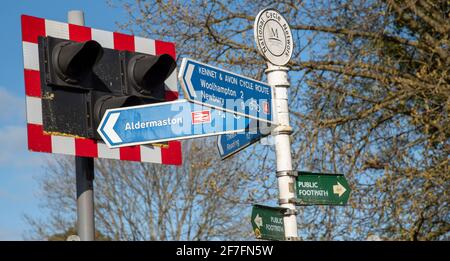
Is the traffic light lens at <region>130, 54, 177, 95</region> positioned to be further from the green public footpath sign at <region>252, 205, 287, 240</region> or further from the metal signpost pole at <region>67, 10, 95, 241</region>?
the green public footpath sign at <region>252, 205, 287, 240</region>

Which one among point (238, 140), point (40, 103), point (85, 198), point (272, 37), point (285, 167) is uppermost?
point (272, 37)

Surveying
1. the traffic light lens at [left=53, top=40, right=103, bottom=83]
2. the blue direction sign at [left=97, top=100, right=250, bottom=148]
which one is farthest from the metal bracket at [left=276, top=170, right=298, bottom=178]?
the traffic light lens at [left=53, top=40, right=103, bottom=83]

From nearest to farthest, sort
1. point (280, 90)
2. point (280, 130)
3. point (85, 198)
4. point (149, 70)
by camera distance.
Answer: point (85, 198) → point (149, 70) → point (280, 130) → point (280, 90)

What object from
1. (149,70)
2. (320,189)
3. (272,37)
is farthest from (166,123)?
(320,189)

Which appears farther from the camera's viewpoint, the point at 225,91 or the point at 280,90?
the point at 280,90

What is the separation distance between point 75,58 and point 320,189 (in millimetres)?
1846

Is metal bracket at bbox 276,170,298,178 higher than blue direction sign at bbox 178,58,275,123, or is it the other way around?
blue direction sign at bbox 178,58,275,123

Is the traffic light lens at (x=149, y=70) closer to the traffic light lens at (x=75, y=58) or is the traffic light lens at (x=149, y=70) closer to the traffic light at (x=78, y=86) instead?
the traffic light at (x=78, y=86)

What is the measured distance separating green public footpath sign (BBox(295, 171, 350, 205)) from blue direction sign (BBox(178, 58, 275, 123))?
18.4 inches

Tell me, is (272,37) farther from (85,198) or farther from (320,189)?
(85,198)

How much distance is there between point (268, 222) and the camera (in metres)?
5.53

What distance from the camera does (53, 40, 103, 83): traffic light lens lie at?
17.1 ft
